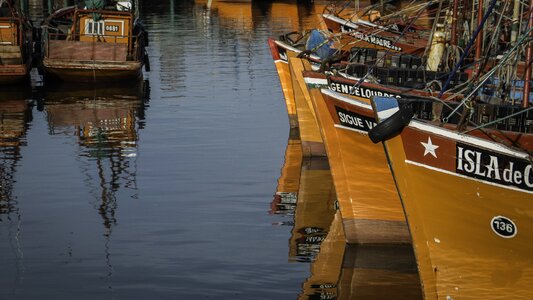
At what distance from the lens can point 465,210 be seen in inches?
458

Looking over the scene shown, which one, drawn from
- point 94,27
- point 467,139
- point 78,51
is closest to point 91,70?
point 78,51

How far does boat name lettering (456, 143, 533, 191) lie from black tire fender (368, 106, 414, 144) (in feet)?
1.98

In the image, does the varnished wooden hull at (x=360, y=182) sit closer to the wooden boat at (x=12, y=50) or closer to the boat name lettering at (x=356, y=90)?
the boat name lettering at (x=356, y=90)

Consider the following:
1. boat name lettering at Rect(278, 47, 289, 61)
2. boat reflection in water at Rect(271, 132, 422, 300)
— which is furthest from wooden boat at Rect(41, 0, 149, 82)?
boat reflection in water at Rect(271, 132, 422, 300)

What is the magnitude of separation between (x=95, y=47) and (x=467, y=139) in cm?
2382

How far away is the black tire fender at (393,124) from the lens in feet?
37.3

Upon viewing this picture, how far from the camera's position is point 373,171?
15.2m

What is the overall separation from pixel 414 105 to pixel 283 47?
11.3 metres

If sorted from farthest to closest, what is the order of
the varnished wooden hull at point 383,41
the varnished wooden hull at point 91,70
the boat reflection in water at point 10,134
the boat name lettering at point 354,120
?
the varnished wooden hull at point 91,70 < the varnished wooden hull at point 383,41 < the boat reflection in water at point 10,134 < the boat name lettering at point 354,120

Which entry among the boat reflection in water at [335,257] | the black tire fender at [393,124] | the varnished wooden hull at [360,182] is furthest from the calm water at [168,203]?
the black tire fender at [393,124]

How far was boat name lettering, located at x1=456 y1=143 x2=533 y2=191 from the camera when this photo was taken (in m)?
11.0

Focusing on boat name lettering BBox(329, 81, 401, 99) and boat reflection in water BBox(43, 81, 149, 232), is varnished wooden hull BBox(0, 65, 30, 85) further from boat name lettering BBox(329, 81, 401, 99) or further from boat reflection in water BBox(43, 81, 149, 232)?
boat name lettering BBox(329, 81, 401, 99)

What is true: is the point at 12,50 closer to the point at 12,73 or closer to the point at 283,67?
the point at 12,73

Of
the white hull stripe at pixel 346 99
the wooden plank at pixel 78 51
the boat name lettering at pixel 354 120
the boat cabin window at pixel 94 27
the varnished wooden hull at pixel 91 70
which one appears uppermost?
the white hull stripe at pixel 346 99
